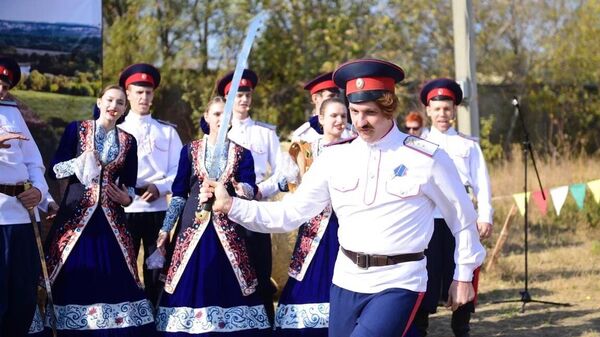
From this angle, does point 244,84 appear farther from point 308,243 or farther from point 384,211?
point 384,211

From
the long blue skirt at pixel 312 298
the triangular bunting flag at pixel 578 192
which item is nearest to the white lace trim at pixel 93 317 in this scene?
the long blue skirt at pixel 312 298

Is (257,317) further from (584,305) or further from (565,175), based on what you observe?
(565,175)

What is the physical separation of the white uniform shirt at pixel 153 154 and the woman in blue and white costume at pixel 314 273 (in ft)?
4.17

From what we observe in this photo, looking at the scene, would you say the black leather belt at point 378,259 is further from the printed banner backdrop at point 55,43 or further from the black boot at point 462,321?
the printed banner backdrop at point 55,43

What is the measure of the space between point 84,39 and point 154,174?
210 cm

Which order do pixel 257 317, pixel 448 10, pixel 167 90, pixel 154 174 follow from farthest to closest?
pixel 448 10 → pixel 167 90 → pixel 154 174 → pixel 257 317

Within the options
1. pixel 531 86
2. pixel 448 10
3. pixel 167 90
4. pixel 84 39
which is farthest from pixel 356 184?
pixel 531 86

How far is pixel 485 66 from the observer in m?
20.3

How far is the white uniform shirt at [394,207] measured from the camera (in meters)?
4.26

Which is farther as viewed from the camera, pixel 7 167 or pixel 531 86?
pixel 531 86

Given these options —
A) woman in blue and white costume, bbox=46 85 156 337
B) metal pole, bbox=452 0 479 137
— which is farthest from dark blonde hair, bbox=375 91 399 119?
metal pole, bbox=452 0 479 137

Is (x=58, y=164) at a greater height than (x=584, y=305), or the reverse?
(x=58, y=164)

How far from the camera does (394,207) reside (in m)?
4.27

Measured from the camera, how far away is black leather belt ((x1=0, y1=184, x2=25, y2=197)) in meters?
5.61
